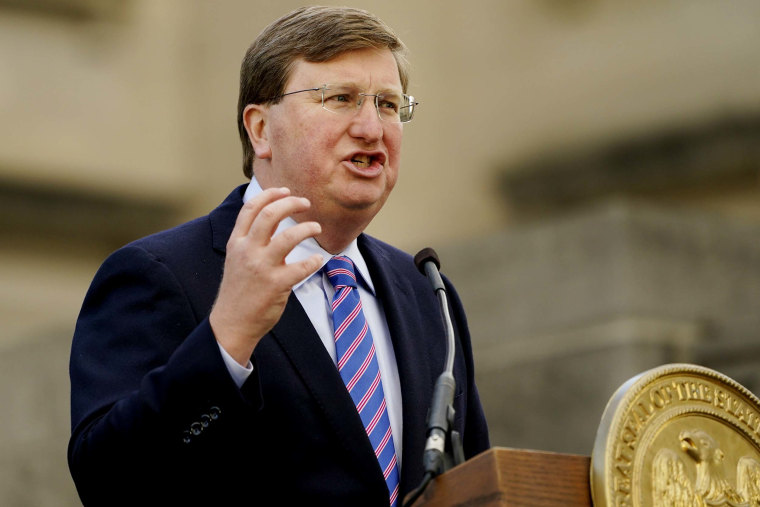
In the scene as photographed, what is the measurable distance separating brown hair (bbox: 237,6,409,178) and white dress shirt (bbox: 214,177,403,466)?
0.77 ft

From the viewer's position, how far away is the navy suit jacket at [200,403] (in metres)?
2.69

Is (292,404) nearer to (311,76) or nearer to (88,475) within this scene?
(88,475)

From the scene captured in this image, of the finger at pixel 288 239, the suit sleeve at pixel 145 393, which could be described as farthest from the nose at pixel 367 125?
the finger at pixel 288 239

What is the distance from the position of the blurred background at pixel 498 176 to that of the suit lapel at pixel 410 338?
2865mm

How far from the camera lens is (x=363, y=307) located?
3.32 meters

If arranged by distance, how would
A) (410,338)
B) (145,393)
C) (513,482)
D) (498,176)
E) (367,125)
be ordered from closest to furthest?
(513,482), (145,393), (367,125), (410,338), (498,176)

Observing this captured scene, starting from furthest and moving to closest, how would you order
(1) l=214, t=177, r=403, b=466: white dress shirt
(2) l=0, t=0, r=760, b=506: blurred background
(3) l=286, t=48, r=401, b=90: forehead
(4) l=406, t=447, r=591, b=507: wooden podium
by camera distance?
(2) l=0, t=0, r=760, b=506: blurred background → (3) l=286, t=48, r=401, b=90: forehead → (1) l=214, t=177, r=403, b=466: white dress shirt → (4) l=406, t=447, r=591, b=507: wooden podium

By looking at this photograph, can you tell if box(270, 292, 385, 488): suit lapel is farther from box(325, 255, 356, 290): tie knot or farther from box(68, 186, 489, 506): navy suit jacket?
box(325, 255, 356, 290): tie knot

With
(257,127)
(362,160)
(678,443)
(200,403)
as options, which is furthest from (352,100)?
(678,443)

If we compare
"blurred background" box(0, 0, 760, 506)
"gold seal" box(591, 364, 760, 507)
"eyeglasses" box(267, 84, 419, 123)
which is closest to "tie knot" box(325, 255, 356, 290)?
"eyeglasses" box(267, 84, 419, 123)

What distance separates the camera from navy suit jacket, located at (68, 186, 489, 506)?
269 cm

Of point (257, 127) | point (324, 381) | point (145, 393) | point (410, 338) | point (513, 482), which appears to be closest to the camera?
point (513, 482)

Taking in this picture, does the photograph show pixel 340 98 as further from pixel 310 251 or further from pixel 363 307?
pixel 363 307

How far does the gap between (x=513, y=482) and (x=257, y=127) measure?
130 cm
